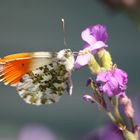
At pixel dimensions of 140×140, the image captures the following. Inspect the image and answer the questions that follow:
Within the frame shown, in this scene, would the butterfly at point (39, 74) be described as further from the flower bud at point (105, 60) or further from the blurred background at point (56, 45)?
the blurred background at point (56, 45)

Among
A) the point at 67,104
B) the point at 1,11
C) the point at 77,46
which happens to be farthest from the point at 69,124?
the point at 1,11

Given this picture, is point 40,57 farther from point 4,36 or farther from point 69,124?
point 4,36

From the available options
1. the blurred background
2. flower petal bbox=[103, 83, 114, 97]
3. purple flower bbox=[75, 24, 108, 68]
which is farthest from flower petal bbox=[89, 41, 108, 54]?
the blurred background

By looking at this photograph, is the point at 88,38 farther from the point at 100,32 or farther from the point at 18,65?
the point at 18,65

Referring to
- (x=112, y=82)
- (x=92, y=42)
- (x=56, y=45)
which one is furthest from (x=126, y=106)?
(x=56, y=45)

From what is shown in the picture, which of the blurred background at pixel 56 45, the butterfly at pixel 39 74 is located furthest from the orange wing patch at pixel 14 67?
the blurred background at pixel 56 45

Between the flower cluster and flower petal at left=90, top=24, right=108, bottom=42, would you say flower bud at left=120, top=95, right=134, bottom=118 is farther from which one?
flower petal at left=90, top=24, right=108, bottom=42
